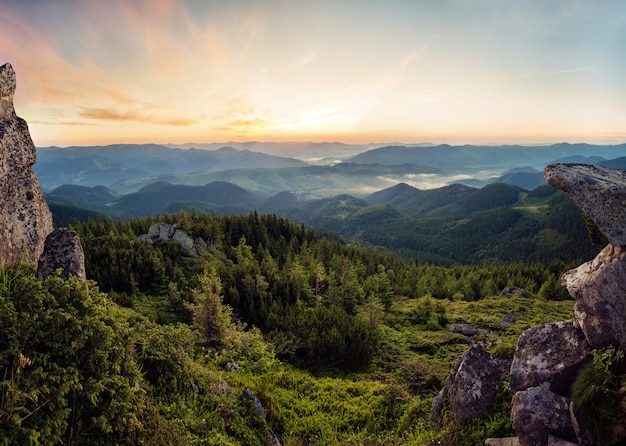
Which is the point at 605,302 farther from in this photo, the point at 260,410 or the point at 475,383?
the point at 260,410

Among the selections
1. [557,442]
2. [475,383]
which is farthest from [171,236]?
[557,442]

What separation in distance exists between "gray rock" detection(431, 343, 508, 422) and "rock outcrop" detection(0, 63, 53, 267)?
55.1 ft

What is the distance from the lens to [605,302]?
967 cm

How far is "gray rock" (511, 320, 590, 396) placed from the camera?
32.6ft

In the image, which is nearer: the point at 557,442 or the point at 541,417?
the point at 557,442

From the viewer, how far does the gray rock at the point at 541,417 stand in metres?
8.88

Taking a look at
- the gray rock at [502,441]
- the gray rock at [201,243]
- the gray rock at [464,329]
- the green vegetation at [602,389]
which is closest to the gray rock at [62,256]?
the gray rock at [502,441]

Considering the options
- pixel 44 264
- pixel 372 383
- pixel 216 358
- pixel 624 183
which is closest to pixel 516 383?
pixel 624 183

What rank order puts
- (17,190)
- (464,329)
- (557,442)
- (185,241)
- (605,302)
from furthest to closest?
(185,241) < (464,329) < (17,190) < (605,302) < (557,442)

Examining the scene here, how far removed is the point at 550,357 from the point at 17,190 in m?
21.2

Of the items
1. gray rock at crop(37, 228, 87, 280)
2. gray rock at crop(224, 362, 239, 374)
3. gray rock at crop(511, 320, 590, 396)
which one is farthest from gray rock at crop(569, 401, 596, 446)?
gray rock at crop(37, 228, 87, 280)

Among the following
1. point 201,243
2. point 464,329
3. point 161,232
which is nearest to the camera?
point 464,329

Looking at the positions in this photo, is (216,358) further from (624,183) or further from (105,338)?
(624,183)

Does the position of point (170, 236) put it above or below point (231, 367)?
above
